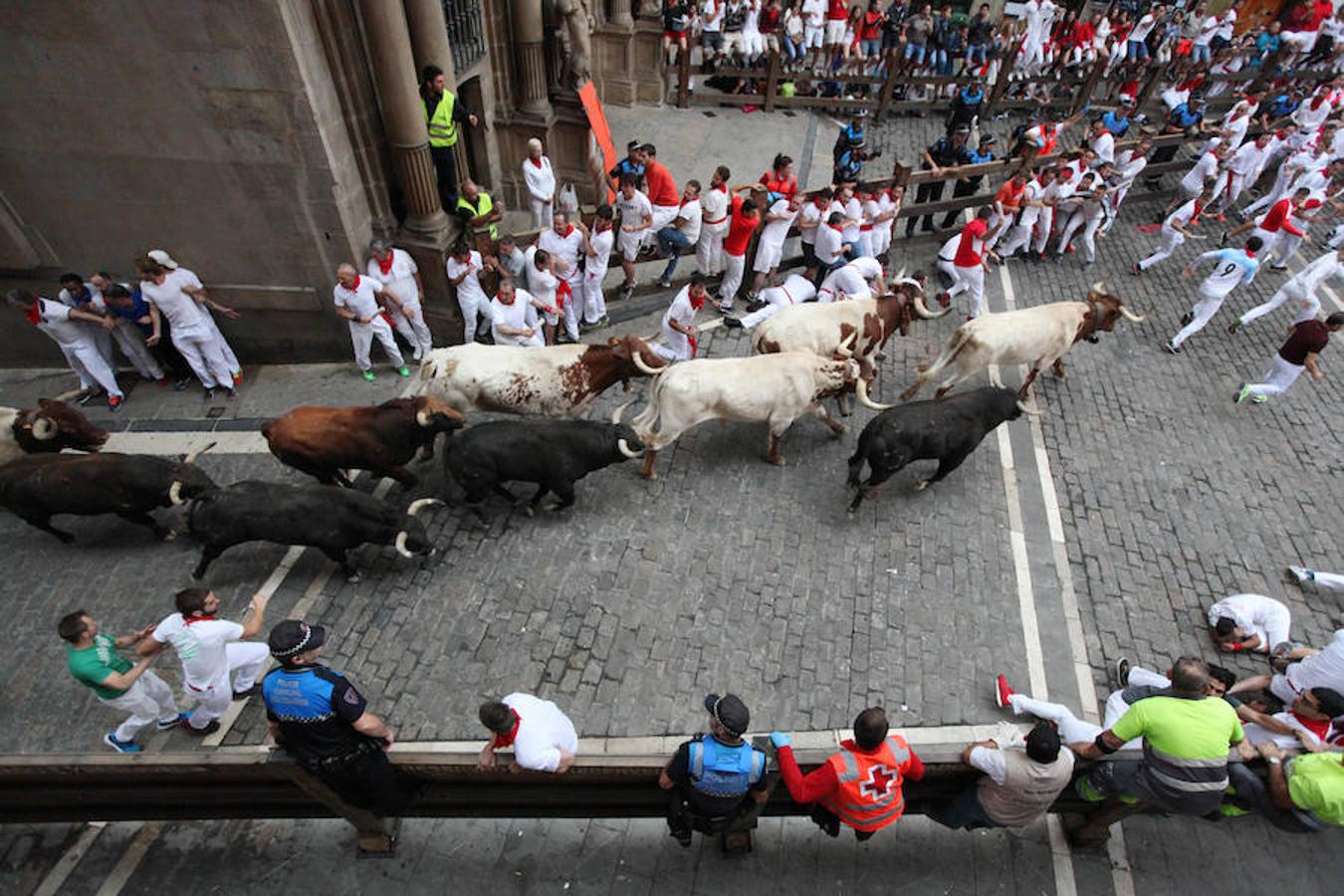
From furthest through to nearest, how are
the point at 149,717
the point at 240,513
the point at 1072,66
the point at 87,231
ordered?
the point at 1072,66, the point at 87,231, the point at 240,513, the point at 149,717

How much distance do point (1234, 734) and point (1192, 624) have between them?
301 cm

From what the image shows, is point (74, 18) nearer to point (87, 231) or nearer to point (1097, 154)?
point (87, 231)

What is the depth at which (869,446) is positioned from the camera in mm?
7492

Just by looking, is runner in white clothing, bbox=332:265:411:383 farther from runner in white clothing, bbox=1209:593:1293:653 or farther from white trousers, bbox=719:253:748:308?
runner in white clothing, bbox=1209:593:1293:653

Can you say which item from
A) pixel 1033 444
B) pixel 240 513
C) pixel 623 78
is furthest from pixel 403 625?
pixel 623 78

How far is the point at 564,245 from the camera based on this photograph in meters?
9.65

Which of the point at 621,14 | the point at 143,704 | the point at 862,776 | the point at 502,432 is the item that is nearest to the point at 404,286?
the point at 502,432

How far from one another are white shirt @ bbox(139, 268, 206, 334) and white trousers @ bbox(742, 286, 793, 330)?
24.3ft

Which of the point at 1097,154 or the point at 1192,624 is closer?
the point at 1192,624

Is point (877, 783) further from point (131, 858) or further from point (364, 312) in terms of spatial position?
point (364, 312)

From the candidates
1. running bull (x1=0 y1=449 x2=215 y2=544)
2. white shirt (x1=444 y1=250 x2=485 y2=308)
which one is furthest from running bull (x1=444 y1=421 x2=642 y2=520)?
white shirt (x1=444 y1=250 x2=485 y2=308)

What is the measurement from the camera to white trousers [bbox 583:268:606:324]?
1020 cm

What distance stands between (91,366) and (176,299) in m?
1.63

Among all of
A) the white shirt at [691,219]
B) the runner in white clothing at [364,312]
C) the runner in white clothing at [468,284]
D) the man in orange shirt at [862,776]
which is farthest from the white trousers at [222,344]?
the man in orange shirt at [862,776]
